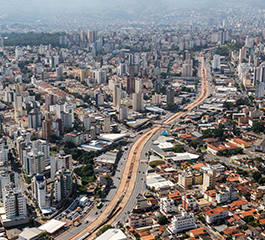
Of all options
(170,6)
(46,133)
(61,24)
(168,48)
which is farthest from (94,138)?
(170,6)

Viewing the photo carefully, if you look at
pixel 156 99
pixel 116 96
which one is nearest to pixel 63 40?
pixel 116 96

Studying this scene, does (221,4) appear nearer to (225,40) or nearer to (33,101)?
(225,40)

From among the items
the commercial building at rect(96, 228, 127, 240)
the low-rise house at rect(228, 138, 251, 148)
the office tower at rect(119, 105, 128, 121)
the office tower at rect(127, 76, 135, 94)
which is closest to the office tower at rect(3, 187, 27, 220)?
the commercial building at rect(96, 228, 127, 240)

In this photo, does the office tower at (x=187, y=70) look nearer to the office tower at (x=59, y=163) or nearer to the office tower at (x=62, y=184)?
the office tower at (x=59, y=163)

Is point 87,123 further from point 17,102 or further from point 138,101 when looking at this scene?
point 17,102

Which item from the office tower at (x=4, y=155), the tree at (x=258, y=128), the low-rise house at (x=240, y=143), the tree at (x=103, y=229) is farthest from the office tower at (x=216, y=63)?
the tree at (x=103, y=229)

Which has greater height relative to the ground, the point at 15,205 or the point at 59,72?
the point at 59,72

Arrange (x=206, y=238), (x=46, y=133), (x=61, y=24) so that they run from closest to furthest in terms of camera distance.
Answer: (x=206, y=238)
(x=46, y=133)
(x=61, y=24)
